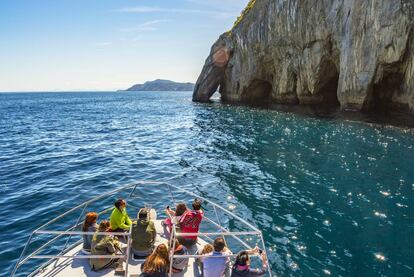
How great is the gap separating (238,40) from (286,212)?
61.2 m

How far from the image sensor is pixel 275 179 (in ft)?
72.0

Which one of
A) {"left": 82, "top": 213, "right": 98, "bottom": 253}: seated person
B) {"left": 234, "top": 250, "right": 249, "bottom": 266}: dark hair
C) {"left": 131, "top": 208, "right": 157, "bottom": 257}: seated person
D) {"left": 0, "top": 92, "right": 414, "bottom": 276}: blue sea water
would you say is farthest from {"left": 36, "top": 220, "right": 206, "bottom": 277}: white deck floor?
{"left": 0, "top": 92, "right": 414, "bottom": 276}: blue sea water

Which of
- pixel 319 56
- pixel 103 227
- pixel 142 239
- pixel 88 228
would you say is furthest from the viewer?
pixel 319 56

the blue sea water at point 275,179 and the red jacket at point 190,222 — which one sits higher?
the red jacket at point 190,222

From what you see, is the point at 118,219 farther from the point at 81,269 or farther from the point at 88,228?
the point at 81,269

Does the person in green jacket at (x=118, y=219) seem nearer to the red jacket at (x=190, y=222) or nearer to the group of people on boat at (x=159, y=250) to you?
the group of people on boat at (x=159, y=250)

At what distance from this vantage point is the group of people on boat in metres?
8.39

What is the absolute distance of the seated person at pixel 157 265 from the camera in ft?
26.4

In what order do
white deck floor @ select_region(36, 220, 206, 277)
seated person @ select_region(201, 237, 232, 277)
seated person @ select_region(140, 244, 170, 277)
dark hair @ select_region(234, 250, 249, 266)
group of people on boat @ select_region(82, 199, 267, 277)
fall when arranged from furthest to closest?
1. white deck floor @ select_region(36, 220, 206, 277)
2. seated person @ select_region(201, 237, 232, 277)
3. dark hair @ select_region(234, 250, 249, 266)
4. group of people on boat @ select_region(82, 199, 267, 277)
5. seated person @ select_region(140, 244, 170, 277)

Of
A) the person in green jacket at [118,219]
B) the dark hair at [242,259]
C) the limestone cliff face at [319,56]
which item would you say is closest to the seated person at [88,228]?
the person in green jacket at [118,219]

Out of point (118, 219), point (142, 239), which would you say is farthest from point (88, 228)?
point (142, 239)

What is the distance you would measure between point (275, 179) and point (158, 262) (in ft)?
49.5

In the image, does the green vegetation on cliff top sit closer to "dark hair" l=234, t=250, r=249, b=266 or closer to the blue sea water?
the blue sea water

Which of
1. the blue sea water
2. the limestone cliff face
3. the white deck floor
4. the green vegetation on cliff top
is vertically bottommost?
the blue sea water
